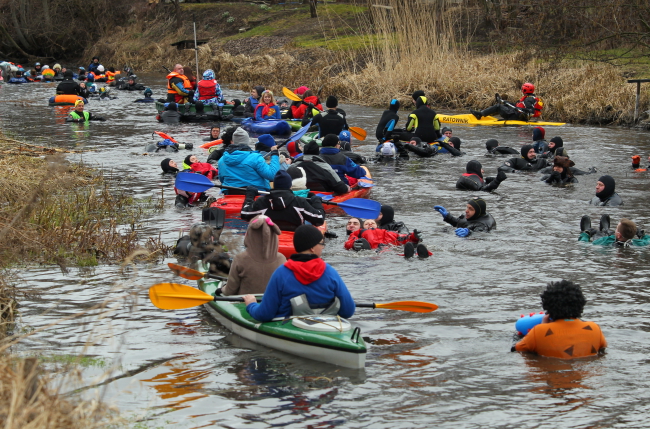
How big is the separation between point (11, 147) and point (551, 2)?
12758 mm

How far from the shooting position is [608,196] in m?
11.1

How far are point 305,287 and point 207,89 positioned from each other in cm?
1611

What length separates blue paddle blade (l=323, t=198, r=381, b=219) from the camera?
377 inches

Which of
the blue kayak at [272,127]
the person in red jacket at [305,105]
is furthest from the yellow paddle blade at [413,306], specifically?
the person in red jacket at [305,105]

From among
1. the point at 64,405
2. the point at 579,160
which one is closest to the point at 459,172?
the point at 579,160

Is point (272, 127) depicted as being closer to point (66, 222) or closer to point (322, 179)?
point (322, 179)

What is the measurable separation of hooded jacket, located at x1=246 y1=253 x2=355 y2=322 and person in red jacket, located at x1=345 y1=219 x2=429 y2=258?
3.02 m

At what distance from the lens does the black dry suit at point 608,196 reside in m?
10.9

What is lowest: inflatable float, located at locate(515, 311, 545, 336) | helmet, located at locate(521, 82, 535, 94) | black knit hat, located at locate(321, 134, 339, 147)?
inflatable float, located at locate(515, 311, 545, 336)

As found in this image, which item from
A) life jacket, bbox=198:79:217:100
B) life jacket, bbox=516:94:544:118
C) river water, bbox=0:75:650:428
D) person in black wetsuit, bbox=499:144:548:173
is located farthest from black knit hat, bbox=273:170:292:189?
life jacket, bbox=198:79:217:100

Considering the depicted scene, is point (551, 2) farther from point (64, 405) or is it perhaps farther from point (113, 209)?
point (64, 405)

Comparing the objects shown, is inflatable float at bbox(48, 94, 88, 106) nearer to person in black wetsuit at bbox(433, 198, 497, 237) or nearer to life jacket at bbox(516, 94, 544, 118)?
life jacket at bbox(516, 94, 544, 118)

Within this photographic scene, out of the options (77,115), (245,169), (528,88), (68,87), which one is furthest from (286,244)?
(68,87)

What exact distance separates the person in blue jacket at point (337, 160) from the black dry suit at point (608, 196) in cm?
352
